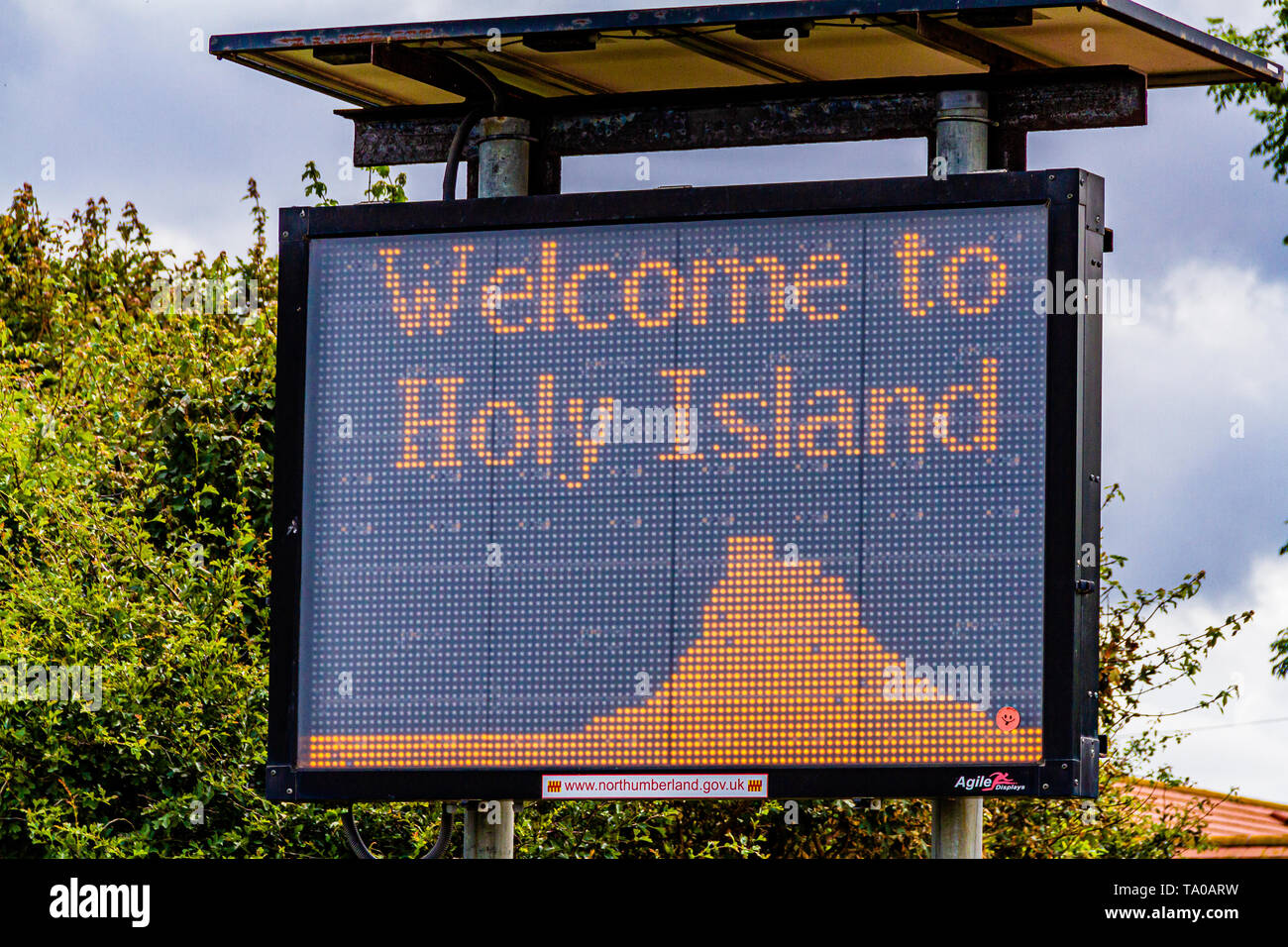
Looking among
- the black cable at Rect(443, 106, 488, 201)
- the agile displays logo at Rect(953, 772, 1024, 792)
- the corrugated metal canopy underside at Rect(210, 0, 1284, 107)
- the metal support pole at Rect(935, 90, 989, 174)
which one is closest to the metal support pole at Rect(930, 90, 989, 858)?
the metal support pole at Rect(935, 90, 989, 174)

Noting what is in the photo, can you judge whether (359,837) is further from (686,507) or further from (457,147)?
(457,147)

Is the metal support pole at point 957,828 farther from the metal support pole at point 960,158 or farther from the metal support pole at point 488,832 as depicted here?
the metal support pole at point 488,832

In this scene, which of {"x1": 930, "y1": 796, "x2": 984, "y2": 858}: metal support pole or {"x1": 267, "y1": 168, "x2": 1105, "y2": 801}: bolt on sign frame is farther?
{"x1": 930, "y1": 796, "x2": 984, "y2": 858}: metal support pole

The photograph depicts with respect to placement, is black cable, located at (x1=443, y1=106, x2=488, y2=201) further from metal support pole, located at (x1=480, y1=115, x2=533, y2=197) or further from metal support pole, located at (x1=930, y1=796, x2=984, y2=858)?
metal support pole, located at (x1=930, y1=796, x2=984, y2=858)

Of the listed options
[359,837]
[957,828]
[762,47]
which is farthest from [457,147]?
[957,828]

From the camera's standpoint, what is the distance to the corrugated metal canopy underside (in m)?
6.52

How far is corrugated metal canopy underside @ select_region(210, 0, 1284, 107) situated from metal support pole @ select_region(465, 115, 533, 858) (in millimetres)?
257

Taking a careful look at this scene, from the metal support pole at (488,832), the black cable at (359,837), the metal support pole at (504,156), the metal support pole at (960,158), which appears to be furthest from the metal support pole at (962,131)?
the black cable at (359,837)

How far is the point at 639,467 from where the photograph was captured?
636 centimetres

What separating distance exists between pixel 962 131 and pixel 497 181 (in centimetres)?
174

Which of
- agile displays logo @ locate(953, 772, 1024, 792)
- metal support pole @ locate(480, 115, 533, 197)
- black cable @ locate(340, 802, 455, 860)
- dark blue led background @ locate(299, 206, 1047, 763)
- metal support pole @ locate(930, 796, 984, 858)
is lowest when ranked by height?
black cable @ locate(340, 802, 455, 860)

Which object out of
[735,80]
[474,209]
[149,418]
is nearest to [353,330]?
[474,209]

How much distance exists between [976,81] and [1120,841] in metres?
5.97

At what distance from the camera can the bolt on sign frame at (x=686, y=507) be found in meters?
6.10
